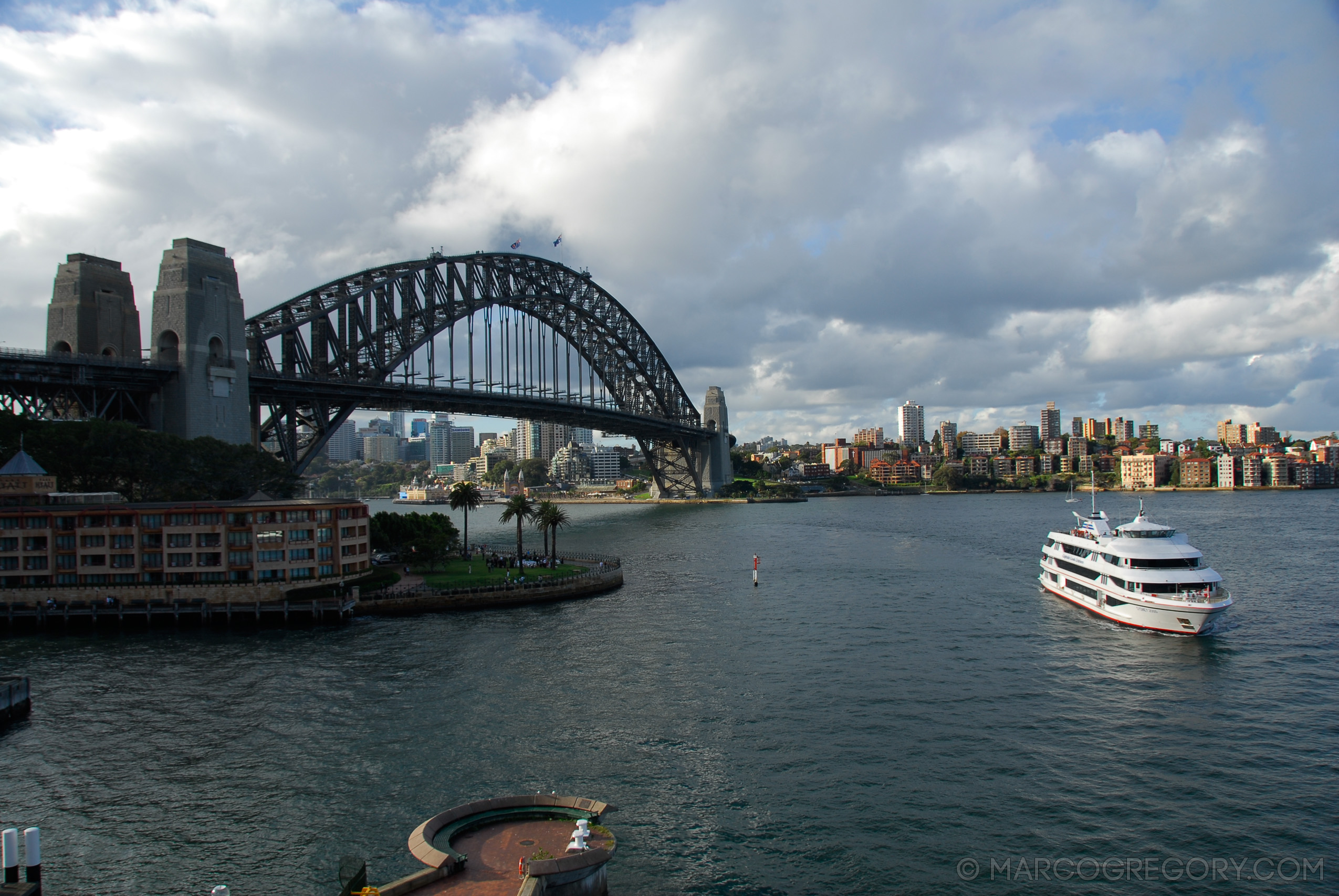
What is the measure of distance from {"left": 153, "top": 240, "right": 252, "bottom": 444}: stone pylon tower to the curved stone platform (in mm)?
55490

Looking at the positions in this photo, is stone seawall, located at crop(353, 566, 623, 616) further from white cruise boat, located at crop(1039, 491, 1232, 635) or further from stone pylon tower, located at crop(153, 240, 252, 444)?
white cruise boat, located at crop(1039, 491, 1232, 635)

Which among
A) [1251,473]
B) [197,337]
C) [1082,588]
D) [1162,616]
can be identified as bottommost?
[1162,616]

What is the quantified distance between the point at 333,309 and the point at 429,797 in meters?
69.6

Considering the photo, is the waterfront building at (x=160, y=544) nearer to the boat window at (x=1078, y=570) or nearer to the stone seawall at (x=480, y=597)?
the stone seawall at (x=480, y=597)

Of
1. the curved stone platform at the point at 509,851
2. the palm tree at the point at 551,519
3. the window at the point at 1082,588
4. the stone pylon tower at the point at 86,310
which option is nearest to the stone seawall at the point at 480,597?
the palm tree at the point at 551,519

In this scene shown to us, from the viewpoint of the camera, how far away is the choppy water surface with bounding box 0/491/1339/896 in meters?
17.0

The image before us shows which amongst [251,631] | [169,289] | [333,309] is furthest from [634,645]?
[333,309]

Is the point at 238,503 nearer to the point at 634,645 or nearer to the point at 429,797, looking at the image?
the point at 634,645

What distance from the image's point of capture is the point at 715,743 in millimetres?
22812

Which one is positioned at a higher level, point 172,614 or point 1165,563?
point 1165,563

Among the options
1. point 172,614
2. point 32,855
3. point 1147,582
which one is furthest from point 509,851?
point 172,614

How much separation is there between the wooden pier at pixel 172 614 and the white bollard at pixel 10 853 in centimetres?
2799

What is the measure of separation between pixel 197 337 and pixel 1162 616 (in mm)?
63963

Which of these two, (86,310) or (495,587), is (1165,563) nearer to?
(495,587)
